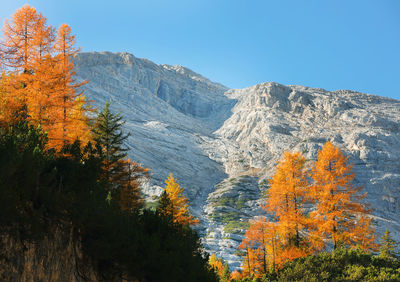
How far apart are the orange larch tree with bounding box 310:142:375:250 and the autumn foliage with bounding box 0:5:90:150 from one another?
58.8ft

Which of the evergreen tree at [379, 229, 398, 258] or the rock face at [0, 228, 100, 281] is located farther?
the evergreen tree at [379, 229, 398, 258]

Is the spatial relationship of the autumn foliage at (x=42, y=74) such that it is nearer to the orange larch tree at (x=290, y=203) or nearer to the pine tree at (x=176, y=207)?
the pine tree at (x=176, y=207)

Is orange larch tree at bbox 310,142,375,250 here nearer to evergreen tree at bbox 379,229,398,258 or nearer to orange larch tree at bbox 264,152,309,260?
orange larch tree at bbox 264,152,309,260

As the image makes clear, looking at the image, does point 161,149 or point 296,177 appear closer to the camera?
point 296,177

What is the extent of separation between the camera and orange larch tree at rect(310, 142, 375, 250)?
913 inches

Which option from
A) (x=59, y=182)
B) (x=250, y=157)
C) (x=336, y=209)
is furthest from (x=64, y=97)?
(x=250, y=157)

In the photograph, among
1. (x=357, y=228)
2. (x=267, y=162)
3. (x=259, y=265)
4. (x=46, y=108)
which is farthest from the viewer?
(x=267, y=162)

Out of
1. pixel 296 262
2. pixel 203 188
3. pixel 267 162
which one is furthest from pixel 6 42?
pixel 267 162

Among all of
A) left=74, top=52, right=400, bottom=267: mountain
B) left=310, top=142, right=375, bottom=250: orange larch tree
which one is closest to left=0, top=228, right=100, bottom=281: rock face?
left=310, top=142, right=375, bottom=250: orange larch tree

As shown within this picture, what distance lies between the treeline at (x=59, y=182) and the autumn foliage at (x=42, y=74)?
63 mm

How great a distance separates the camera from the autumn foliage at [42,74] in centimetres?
2058

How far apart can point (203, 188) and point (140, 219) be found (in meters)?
122

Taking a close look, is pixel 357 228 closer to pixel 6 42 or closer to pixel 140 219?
pixel 140 219

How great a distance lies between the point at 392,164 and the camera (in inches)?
5704
